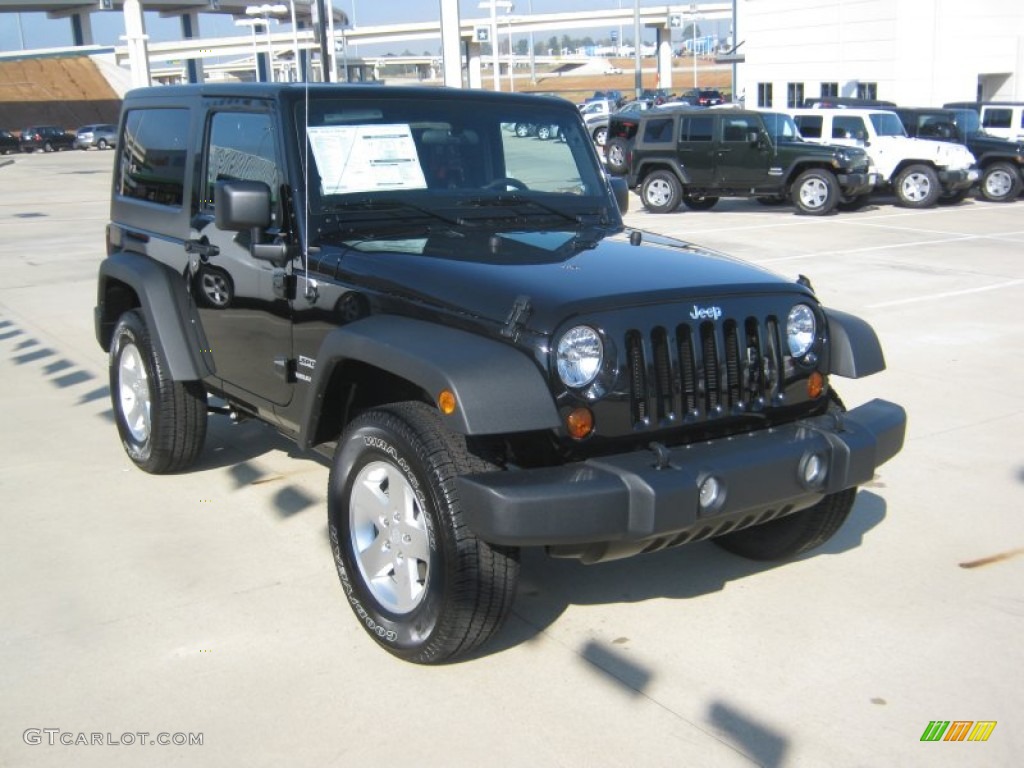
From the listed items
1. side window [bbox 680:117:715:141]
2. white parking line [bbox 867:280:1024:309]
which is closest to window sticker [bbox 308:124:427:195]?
white parking line [bbox 867:280:1024:309]

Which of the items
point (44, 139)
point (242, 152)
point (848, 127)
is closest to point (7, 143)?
point (44, 139)

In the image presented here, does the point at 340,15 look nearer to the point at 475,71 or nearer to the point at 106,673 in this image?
the point at 475,71

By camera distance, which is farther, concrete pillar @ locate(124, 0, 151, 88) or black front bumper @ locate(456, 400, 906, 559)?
concrete pillar @ locate(124, 0, 151, 88)

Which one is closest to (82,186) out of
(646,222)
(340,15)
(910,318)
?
(646,222)

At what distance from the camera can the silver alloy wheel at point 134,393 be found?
5.63 meters

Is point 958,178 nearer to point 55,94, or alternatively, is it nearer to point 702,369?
point 702,369

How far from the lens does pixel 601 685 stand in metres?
3.62

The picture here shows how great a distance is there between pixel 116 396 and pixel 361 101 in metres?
2.42

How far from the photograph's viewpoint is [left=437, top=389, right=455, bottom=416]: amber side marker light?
10.6 ft

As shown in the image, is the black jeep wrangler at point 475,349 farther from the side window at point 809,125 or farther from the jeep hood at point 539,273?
the side window at point 809,125

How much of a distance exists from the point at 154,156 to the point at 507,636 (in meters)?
3.23

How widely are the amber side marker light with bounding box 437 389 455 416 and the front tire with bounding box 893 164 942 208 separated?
18.0m

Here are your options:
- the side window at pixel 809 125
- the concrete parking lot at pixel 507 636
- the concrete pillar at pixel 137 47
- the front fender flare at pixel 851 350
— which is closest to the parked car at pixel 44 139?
the concrete pillar at pixel 137 47

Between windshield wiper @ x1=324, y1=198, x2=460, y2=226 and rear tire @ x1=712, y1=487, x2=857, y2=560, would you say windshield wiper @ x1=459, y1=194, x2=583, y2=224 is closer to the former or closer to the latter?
windshield wiper @ x1=324, y1=198, x2=460, y2=226
